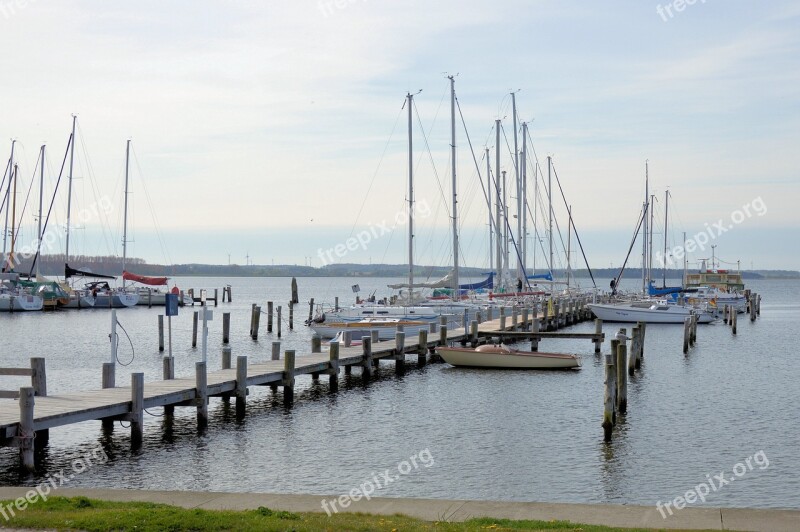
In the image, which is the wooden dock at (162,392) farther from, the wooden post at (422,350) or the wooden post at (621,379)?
the wooden post at (621,379)

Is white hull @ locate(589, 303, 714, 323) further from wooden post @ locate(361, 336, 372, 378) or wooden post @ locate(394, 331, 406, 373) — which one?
wooden post @ locate(361, 336, 372, 378)

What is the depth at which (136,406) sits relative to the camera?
74.6 feet

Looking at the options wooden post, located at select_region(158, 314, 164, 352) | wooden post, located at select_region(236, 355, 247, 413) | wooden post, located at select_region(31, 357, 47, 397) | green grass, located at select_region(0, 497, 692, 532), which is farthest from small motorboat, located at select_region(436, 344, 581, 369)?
green grass, located at select_region(0, 497, 692, 532)

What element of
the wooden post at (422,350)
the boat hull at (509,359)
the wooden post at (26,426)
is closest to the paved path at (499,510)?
the wooden post at (26,426)

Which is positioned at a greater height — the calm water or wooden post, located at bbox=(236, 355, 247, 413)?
wooden post, located at bbox=(236, 355, 247, 413)

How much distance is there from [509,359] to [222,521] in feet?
91.5

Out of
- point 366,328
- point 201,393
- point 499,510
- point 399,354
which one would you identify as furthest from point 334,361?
point 499,510

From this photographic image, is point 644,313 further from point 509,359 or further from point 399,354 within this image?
point 399,354

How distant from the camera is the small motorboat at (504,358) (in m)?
40.2

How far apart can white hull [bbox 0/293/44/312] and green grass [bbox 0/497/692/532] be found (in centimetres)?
7752

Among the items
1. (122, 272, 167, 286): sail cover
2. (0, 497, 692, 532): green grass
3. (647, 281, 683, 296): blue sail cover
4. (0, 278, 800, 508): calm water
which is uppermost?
(122, 272, 167, 286): sail cover

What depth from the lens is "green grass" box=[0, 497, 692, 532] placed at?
1297cm

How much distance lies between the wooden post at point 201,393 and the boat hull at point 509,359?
1661 cm

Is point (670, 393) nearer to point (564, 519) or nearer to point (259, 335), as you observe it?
point (564, 519)
